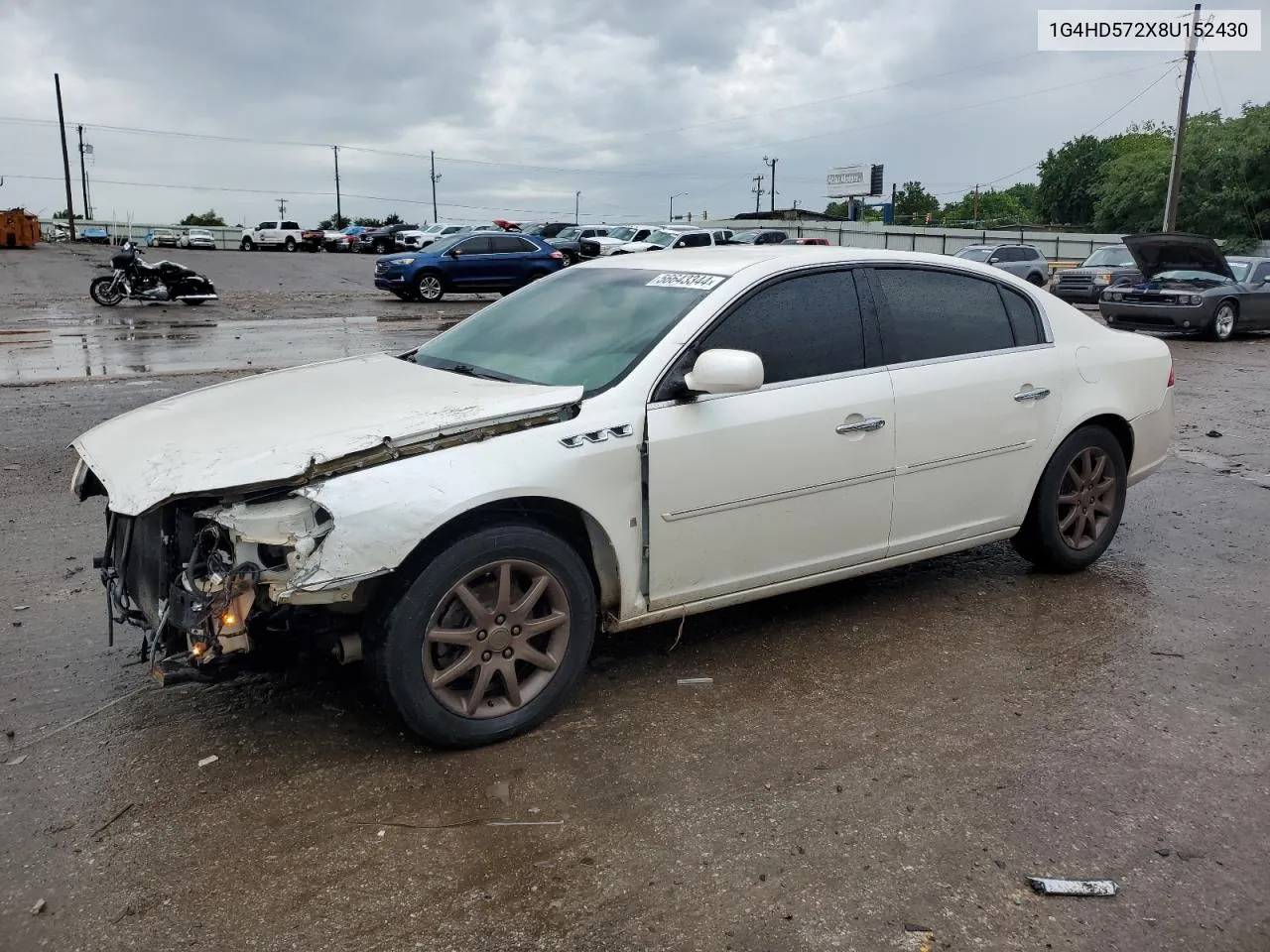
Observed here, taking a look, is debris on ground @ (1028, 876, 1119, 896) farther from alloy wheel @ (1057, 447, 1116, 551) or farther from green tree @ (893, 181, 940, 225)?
green tree @ (893, 181, 940, 225)

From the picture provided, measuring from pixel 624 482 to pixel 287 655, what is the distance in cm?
131

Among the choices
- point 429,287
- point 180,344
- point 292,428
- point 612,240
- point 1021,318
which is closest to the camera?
point 292,428

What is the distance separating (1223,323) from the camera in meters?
18.6

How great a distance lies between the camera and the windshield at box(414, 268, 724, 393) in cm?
401

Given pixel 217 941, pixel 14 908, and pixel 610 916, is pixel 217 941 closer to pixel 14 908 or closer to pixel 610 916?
pixel 14 908

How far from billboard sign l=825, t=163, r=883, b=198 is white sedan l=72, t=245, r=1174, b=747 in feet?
276

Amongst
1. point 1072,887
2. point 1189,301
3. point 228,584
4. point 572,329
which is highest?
point 572,329

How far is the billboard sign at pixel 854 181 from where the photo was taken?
8600 cm

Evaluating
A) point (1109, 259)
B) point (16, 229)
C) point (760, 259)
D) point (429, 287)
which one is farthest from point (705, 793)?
point (16, 229)

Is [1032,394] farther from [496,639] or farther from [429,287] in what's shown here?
[429,287]

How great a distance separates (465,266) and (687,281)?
74.6 ft

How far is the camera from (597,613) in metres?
3.89

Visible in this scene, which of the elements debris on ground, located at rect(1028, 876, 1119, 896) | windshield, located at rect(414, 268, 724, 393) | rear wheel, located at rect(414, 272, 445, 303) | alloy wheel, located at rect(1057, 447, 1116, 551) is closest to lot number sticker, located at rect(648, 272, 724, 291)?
windshield, located at rect(414, 268, 724, 393)

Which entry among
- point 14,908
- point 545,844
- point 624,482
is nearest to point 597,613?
point 624,482
